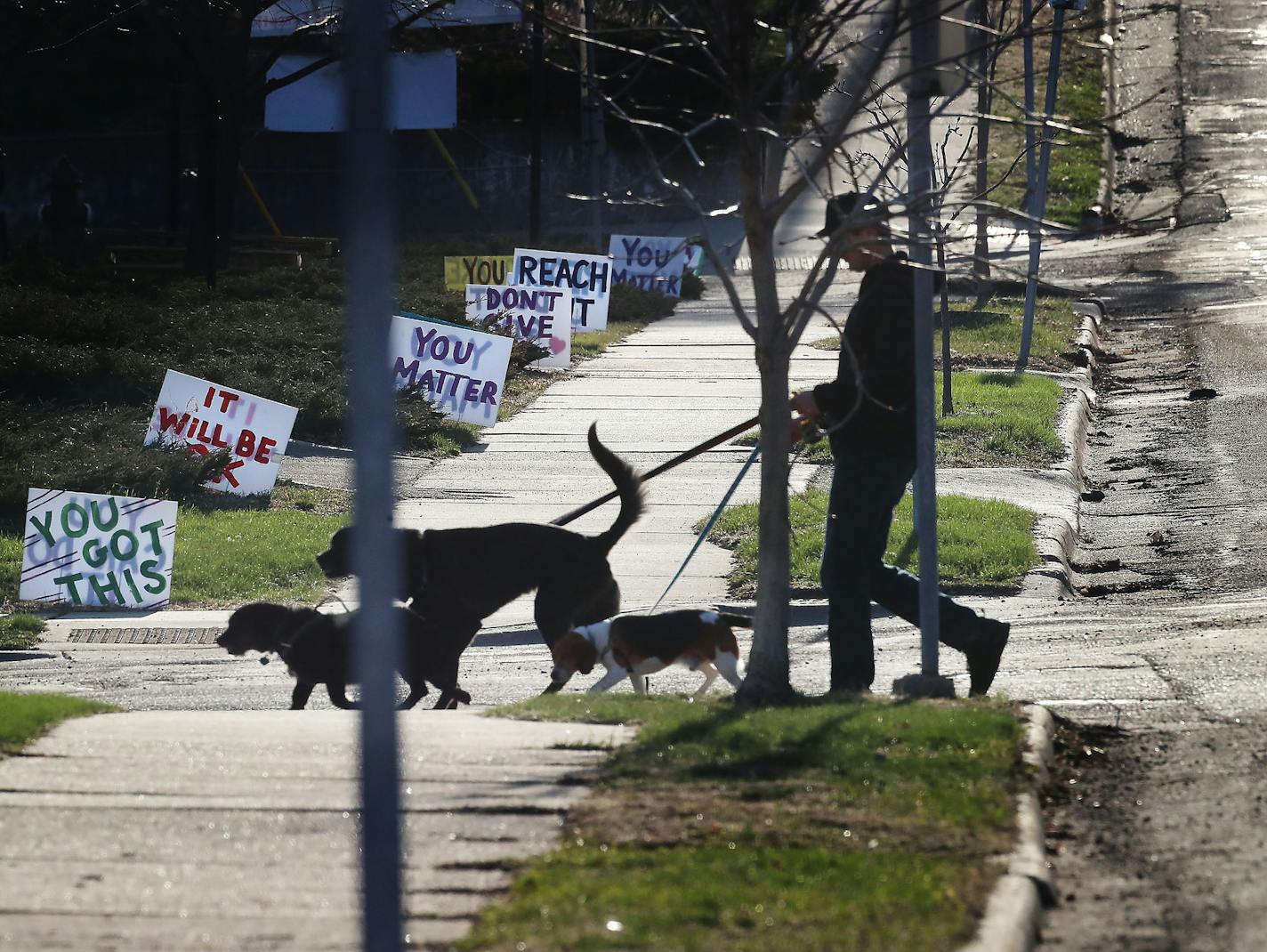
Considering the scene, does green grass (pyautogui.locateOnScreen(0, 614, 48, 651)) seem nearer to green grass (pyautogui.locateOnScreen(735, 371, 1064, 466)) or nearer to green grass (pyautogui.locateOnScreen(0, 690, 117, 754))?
green grass (pyautogui.locateOnScreen(0, 690, 117, 754))

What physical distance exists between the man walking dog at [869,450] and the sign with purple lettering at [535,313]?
12.8 metres

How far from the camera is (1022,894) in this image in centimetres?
414

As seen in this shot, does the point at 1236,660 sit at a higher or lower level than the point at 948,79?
lower

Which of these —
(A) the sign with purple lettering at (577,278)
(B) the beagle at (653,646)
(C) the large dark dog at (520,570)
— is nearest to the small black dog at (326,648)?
(C) the large dark dog at (520,570)

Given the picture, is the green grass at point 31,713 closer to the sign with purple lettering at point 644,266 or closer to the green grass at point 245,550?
the green grass at point 245,550

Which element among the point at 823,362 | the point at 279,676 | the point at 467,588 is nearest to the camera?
the point at 467,588

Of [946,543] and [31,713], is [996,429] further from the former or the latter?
[31,713]

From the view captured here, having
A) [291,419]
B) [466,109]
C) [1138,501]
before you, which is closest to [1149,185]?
[466,109]

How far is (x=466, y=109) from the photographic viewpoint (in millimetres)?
35188

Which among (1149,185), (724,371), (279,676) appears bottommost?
(279,676)

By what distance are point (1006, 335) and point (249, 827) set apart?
16346 mm

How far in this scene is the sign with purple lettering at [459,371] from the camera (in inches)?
630

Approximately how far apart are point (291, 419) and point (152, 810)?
815 cm

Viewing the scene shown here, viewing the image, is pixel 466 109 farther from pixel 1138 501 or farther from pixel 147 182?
pixel 1138 501
